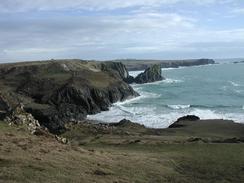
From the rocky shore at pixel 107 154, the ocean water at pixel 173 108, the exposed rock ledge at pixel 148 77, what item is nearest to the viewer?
the rocky shore at pixel 107 154

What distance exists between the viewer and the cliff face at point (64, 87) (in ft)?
267

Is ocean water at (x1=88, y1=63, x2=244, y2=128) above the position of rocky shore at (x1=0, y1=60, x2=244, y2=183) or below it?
below

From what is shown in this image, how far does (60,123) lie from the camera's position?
50250 mm

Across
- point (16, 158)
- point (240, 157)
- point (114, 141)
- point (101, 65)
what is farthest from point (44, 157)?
point (101, 65)

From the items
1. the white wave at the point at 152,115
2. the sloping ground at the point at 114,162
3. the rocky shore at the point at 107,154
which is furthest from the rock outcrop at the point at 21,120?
the white wave at the point at 152,115

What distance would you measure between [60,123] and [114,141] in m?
14.4

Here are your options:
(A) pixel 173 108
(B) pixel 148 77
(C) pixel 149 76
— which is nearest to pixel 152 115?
(A) pixel 173 108

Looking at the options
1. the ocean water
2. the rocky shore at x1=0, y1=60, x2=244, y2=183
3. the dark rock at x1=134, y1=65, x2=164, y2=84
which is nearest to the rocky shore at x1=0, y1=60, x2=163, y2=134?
the ocean water

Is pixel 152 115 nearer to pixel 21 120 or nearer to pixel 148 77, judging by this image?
pixel 21 120

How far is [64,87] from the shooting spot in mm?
88438

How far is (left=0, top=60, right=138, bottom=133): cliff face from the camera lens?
Result: 267 ft

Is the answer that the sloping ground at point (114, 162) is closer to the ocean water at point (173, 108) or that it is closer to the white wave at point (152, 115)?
the ocean water at point (173, 108)

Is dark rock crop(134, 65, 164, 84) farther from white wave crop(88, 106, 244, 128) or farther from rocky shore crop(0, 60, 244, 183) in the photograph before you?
rocky shore crop(0, 60, 244, 183)

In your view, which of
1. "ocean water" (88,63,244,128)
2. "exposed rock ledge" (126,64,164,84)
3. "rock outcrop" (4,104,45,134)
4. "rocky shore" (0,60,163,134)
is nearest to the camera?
"rock outcrop" (4,104,45,134)
